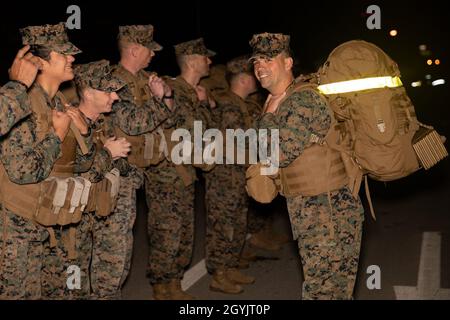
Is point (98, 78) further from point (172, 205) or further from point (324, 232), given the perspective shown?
point (324, 232)

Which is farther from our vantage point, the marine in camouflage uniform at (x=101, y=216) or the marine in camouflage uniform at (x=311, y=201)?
the marine in camouflage uniform at (x=101, y=216)

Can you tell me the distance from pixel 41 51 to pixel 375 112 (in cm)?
212

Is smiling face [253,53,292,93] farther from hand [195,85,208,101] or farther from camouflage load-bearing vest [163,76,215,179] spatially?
hand [195,85,208,101]

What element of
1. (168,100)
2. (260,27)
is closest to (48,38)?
(168,100)

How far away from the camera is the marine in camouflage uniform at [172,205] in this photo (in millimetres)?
5805

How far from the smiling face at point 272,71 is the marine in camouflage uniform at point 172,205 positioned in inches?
56.9

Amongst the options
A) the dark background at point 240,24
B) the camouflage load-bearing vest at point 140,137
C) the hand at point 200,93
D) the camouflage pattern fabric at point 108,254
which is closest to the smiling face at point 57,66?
the camouflage load-bearing vest at point 140,137

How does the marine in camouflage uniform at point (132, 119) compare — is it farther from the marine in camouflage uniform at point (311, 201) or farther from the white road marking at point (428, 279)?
the white road marking at point (428, 279)

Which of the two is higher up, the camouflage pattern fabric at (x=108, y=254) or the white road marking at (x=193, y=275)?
the camouflage pattern fabric at (x=108, y=254)

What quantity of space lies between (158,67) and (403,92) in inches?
536

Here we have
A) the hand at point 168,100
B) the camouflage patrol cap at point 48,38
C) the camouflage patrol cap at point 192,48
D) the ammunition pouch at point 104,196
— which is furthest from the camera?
the camouflage patrol cap at point 192,48

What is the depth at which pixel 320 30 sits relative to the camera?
35812mm

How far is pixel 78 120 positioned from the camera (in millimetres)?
4230

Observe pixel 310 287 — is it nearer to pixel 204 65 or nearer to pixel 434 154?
pixel 434 154
